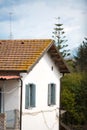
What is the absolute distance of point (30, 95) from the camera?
1005 inches

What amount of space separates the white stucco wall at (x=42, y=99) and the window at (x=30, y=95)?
24cm

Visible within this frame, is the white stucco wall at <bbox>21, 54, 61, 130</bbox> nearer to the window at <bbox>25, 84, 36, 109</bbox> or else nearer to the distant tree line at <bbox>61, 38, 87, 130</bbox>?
the window at <bbox>25, 84, 36, 109</bbox>

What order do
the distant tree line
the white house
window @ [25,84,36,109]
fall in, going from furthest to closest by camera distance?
the distant tree line → window @ [25,84,36,109] → the white house

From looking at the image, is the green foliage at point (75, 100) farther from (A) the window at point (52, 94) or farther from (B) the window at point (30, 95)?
(B) the window at point (30, 95)

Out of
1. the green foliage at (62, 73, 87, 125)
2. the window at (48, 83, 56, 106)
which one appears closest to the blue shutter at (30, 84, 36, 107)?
the window at (48, 83, 56, 106)

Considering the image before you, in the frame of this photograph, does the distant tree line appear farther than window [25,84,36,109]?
Yes

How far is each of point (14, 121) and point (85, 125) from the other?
34.3ft

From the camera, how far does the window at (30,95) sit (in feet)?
81.2

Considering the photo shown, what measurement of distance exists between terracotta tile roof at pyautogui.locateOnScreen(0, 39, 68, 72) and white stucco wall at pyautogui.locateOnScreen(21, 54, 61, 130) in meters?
0.71

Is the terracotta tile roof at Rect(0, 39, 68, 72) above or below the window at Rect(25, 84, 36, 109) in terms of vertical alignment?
above

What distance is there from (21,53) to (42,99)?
3016mm

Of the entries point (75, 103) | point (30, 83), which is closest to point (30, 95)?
point (30, 83)

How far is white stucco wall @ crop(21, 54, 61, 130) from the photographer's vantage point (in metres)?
25.1

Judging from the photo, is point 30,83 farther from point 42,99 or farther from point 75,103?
point 75,103
